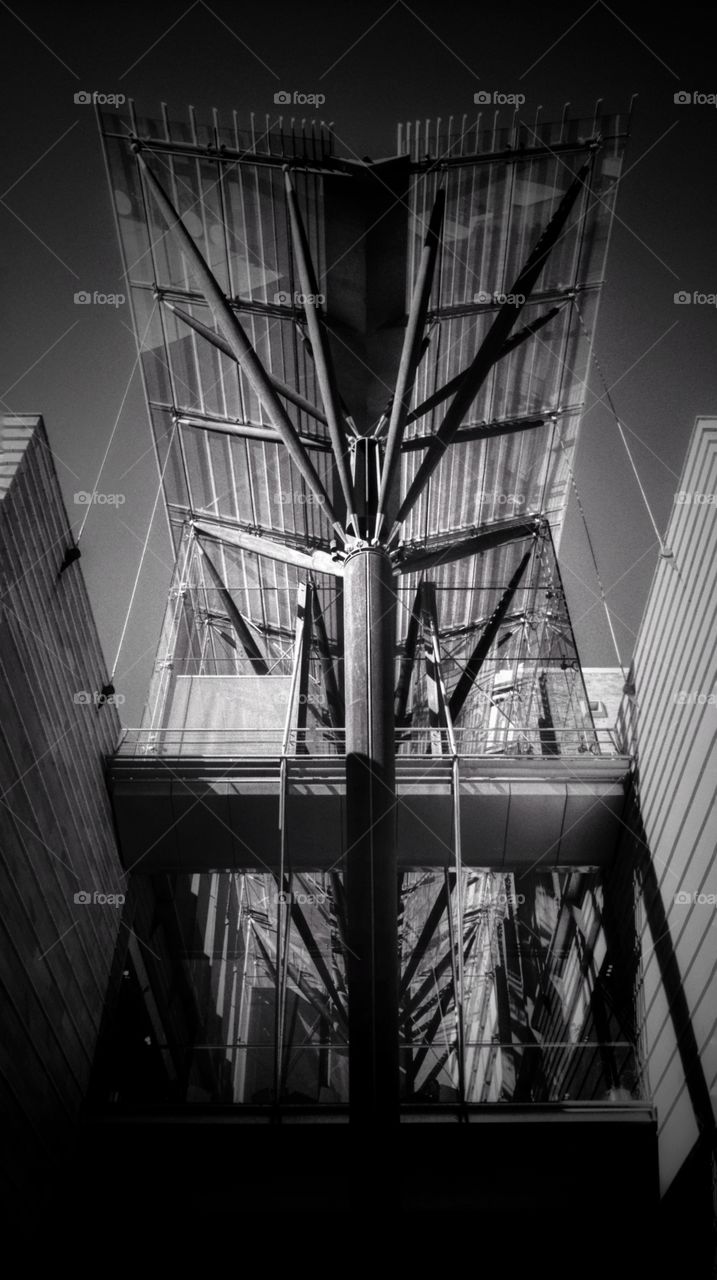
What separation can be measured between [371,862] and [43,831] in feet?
12.2

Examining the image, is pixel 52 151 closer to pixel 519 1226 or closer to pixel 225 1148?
pixel 225 1148

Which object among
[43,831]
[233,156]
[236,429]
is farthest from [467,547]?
[43,831]

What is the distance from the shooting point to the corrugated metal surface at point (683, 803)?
8609 millimetres

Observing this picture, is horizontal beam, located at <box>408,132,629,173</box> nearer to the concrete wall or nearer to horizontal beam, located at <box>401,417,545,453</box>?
horizontal beam, located at <box>401,417,545,453</box>

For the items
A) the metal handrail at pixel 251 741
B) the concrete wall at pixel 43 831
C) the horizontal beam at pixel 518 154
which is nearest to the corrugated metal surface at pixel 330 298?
the horizontal beam at pixel 518 154

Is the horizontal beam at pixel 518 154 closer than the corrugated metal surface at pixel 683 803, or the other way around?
Result: the corrugated metal surface at pixel 683 803

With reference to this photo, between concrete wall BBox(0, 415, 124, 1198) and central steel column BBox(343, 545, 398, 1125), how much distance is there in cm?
319

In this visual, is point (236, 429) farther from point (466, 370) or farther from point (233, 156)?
point (466, 370)

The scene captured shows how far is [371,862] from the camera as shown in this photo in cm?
770

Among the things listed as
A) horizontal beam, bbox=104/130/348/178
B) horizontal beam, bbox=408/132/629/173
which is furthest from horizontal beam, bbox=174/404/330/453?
horizontal beam, bbox=408/132/629/173

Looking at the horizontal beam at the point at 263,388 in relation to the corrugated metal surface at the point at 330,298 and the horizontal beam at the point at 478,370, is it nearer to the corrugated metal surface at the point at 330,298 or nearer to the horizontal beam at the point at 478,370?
the horizontal beam at the point at 478,370

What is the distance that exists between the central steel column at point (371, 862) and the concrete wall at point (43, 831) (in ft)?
10.4

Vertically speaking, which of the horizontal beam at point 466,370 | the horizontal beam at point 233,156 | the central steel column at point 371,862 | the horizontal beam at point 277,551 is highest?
the horizontal beam at point 233,156

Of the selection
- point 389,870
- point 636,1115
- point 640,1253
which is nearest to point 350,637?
point 389,870
